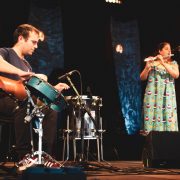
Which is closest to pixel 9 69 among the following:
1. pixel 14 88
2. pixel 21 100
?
pixel 14 88

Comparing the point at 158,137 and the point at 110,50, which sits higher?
the point at 110,50

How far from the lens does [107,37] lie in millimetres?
7176

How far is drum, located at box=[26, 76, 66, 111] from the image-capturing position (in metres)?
3.24

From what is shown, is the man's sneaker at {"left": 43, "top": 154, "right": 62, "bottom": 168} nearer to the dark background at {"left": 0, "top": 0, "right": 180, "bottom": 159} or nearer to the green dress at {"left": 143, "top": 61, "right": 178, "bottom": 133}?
the green dress at {"left": 143, "top": 61, "right": 178, "bottom": 133}

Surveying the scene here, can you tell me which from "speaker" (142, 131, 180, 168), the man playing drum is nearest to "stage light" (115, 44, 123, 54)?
"speaker" (142, 131, 180, 168)

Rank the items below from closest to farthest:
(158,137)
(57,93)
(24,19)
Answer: (57,93)
(158,137)
(24,19)

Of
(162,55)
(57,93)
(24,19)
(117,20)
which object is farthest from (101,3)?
(57,93)

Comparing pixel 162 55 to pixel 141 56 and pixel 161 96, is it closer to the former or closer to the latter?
pixel 161 96

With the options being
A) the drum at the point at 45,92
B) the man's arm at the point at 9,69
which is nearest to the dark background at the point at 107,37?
the man's arm at the point at 9,69

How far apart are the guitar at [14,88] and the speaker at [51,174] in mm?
1508

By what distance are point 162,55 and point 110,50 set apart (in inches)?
70.8

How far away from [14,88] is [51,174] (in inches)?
63.7

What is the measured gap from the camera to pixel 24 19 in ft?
20.9

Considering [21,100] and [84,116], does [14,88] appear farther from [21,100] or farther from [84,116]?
[84,116]
